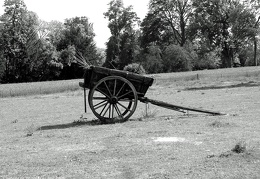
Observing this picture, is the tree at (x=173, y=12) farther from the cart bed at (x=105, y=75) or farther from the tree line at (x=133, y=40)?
the cart bed at (x=105, y=75)

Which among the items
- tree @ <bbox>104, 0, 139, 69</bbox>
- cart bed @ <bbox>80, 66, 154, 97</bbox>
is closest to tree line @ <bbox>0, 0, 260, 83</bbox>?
tree @ <bbox>104, 0, 139, 69</bbox>

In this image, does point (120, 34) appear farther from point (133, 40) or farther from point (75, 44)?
point (75, 44)

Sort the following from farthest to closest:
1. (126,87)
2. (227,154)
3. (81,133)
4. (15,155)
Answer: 1. (126,87)
2. (81,133)
3. (15,155)
4. (227,154)

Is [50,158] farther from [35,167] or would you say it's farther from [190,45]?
[190,45]

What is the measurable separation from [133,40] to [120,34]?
304cm

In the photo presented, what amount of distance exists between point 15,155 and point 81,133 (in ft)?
9.82

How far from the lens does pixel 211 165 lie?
279 inches

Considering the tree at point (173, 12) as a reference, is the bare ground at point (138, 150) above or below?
below

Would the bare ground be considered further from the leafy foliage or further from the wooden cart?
the leafy foliage

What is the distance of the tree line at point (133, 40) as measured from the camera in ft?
224

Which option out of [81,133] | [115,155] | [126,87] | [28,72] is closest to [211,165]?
[115,155]

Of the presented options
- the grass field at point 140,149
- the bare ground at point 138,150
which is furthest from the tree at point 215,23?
the bare ground at point 138,150

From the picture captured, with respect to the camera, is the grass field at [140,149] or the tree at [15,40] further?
the tree at [15,40]

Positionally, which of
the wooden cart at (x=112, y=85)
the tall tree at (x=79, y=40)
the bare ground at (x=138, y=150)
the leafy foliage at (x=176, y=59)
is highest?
the tall tree at (x=79, y=40)
